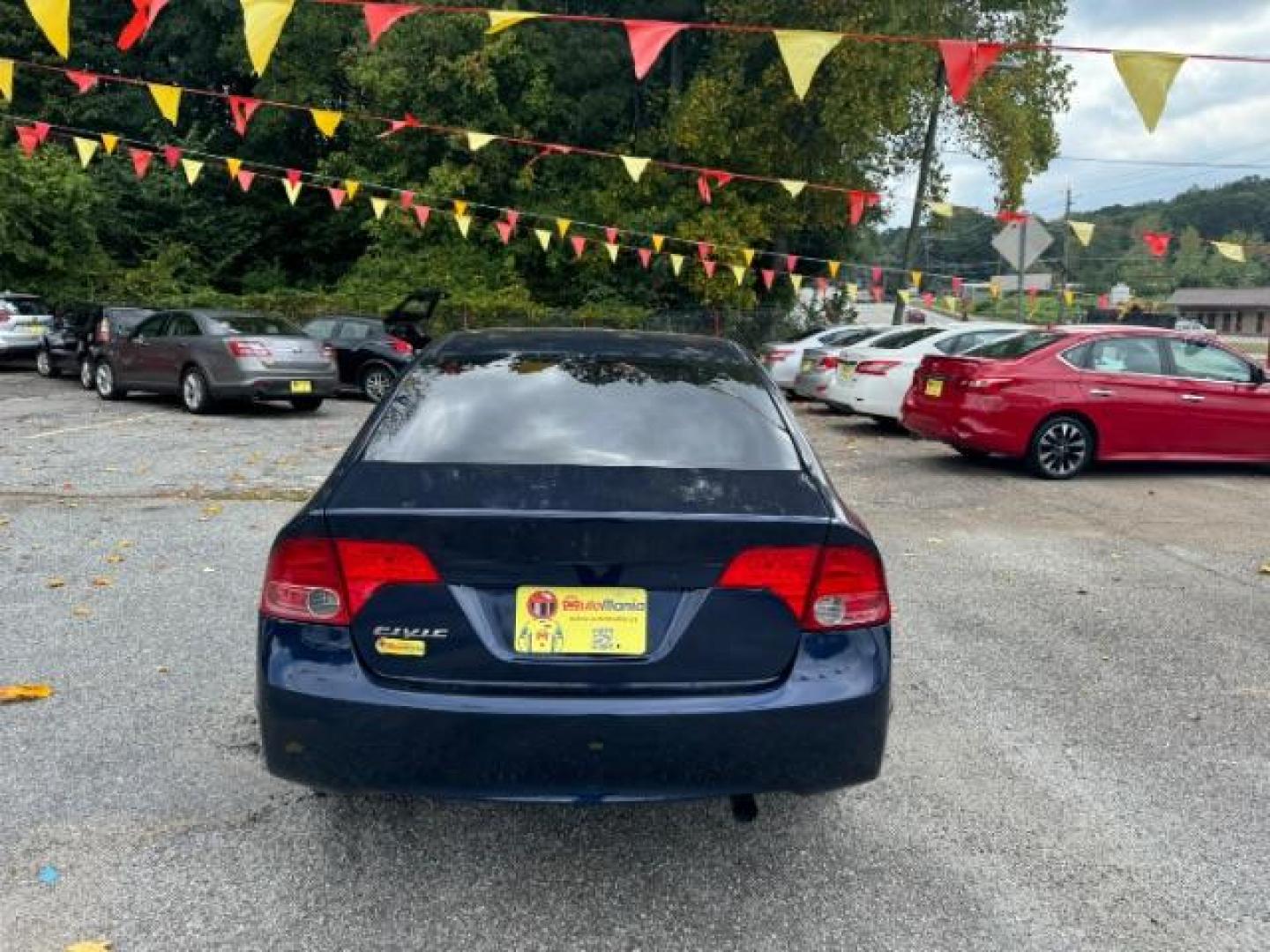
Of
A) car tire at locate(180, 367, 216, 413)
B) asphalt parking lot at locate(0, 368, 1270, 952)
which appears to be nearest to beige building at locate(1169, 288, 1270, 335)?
car tire at locate(180, 367, 216, 413)

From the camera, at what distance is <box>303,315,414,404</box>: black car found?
16.4 metres

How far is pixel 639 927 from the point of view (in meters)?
2.71

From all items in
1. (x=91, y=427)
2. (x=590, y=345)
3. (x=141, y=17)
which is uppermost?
(x=141, y=17)

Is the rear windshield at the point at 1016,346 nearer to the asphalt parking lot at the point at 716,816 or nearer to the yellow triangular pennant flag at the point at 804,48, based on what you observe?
the yellow triangular pennant flag at the point at 804,48

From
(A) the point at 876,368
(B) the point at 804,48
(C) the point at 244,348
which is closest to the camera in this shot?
(B) the point at 804,48

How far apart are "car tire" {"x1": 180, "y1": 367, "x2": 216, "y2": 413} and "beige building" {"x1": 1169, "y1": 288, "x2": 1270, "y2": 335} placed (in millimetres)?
96286

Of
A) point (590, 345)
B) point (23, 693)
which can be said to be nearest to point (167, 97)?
point (23, 693)

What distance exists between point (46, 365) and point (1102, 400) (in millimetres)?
18613

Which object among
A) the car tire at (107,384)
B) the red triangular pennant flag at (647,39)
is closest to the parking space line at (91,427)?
the car tire at (107,384)

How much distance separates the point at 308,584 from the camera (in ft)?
8.71

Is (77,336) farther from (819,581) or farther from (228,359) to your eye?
(819,581)

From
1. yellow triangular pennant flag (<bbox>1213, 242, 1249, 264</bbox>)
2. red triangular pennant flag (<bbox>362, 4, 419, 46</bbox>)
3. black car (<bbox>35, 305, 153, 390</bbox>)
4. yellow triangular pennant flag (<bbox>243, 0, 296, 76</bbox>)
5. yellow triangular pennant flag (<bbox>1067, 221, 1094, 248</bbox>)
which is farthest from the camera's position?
black car (<bbox>35, 305, 153, 390</bbox>)

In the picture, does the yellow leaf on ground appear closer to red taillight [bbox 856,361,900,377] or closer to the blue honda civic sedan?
the blue honda civic sedan

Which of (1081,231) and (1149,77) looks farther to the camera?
(1081,231)
